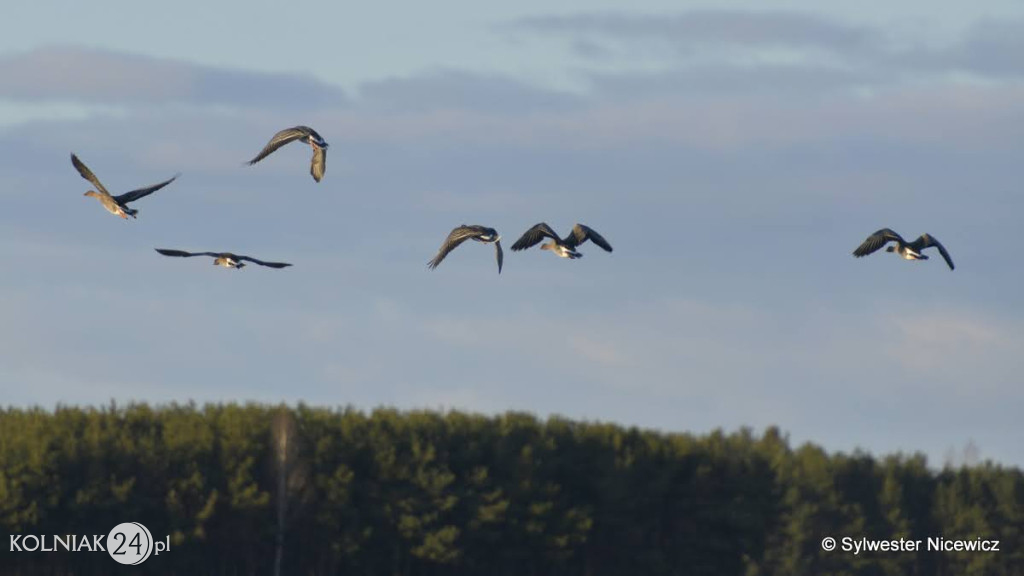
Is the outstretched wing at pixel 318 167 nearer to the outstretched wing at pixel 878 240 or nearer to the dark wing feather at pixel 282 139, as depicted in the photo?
the dark wing feather at pixel 282 139

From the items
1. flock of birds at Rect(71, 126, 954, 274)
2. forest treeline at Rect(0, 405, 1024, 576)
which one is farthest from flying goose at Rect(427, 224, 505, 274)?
forest treeline at Rect(0, 405, 1024, 576)

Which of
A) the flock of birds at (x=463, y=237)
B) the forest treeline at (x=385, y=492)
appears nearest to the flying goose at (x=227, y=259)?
the flock of birds at (x=463, y=237)

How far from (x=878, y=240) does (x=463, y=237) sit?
839cm

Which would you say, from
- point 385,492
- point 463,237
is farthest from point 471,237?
point 385,492

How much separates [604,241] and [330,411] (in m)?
42.3

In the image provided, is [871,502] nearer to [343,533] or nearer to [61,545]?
[343,533]

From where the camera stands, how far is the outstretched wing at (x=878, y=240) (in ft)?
135

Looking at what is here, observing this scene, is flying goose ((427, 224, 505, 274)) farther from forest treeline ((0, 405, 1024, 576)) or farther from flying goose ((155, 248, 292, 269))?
forest treeline ((0, 405, 1024, 576))

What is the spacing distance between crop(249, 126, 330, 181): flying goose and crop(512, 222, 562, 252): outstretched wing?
458 cm

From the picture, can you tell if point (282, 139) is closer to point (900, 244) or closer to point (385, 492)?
point (900, 244)

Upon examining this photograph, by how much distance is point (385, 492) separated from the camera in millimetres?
78625

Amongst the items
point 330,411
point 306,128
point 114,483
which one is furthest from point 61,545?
point 306,128

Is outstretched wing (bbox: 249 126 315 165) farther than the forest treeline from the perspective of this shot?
No

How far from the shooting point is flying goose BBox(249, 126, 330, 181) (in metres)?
39.1
